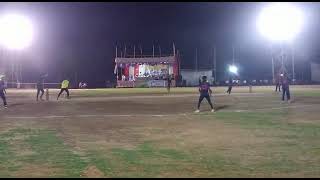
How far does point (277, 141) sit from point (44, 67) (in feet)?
184

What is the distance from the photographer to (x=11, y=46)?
59.6 metres

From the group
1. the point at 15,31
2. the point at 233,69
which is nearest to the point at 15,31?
the point at 15,31

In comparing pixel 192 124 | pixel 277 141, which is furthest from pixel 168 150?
pixel 192 124

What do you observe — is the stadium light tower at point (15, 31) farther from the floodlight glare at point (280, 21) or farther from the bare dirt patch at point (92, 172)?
the bare dirt patch at point (92, 172)

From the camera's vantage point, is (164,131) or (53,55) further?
(53,55)

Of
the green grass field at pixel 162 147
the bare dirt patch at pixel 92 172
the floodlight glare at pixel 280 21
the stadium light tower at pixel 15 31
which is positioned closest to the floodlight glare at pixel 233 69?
the floodlight glare at pixel 280 21

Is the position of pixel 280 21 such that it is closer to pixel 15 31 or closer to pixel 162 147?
pixel 15 31

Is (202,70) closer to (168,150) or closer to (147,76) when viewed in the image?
(147,76)

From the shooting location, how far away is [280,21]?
56.7 meters

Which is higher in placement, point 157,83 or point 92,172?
point 157,83

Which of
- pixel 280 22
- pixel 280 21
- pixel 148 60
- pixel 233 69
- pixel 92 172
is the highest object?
pixel 280 21

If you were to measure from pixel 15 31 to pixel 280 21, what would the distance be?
3259 centimetres

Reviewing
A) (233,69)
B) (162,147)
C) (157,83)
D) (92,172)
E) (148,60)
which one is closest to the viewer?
(92,172)

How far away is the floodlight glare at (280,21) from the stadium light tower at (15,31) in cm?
2943
